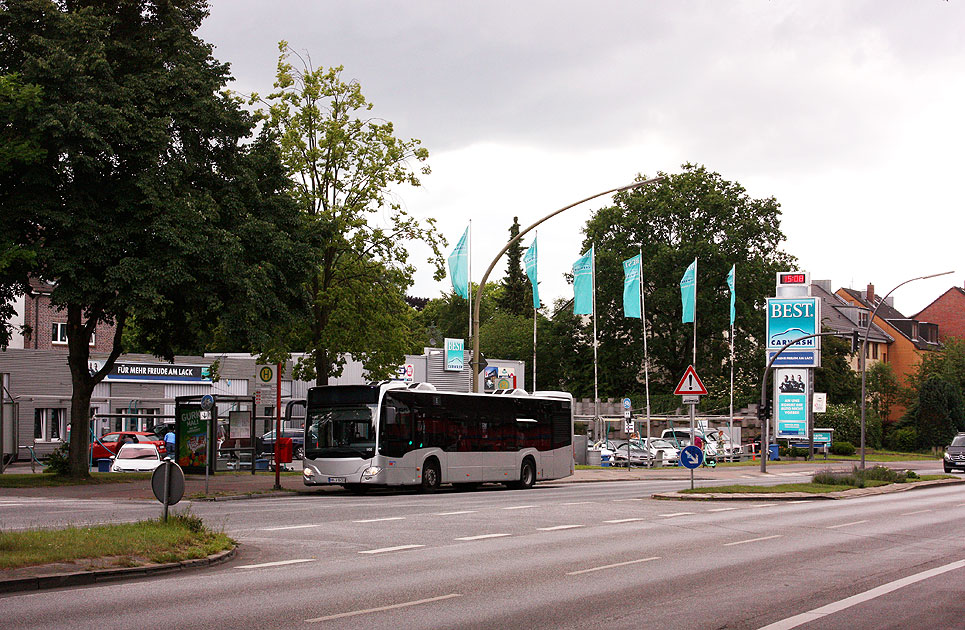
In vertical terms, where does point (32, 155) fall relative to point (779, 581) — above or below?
above

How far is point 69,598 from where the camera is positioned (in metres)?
10.1

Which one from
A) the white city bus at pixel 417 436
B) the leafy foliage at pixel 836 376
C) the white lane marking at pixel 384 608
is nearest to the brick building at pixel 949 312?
the leafy foliage at pixel 836 376

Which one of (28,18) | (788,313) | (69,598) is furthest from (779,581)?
(788,313)

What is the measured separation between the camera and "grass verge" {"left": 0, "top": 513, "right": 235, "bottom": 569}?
1166 cm

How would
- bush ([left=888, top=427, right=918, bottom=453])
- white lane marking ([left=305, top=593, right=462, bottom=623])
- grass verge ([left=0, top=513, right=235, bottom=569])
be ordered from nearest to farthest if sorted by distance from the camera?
white lane marking ([left=305, top=593, right=462, bottom=623]) < grass verge ([left=0, top=513, right=235, bottom=569]) < bush ([left=888, top=427, right=918, bottom=453])

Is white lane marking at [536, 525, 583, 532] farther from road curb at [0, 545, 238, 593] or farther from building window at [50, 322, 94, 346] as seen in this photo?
building window at [50, 322, 94, 346]

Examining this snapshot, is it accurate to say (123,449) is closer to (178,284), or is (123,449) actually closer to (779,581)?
(178,284)

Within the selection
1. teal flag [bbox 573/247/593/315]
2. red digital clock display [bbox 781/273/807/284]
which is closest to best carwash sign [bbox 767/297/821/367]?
red digital clock display [bbox 781/273/807/284]

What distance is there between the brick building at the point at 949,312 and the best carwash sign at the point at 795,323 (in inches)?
2249

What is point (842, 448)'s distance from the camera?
69.0 meters

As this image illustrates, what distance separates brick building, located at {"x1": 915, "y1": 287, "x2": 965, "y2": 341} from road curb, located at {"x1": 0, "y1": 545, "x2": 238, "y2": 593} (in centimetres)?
10864

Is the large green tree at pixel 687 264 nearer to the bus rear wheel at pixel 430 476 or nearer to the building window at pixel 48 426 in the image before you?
the building window at pixel 48 426

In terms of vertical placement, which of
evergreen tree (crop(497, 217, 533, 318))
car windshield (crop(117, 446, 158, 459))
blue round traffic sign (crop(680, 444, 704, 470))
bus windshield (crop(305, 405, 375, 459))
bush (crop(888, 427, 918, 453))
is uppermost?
evergreen tree (crop(497, 217, 533, 318))

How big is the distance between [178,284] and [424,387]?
22.8ft
